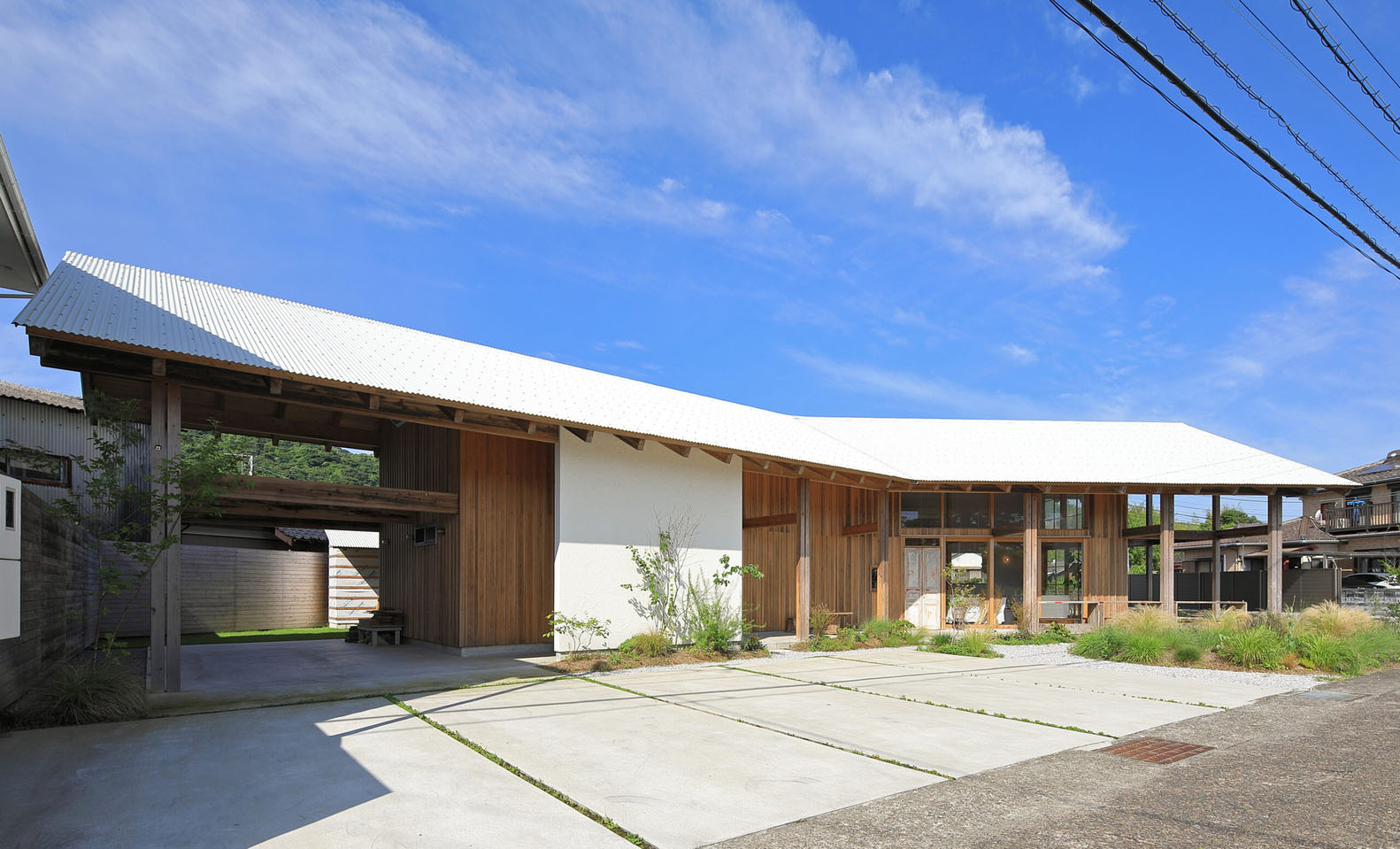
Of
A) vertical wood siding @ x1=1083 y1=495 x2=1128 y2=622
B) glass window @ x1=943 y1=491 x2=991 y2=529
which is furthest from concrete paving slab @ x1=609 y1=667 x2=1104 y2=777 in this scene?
vertical wood siding @ x1=1083 y1=495 x2=1128 y2=622

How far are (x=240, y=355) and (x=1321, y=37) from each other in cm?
1029

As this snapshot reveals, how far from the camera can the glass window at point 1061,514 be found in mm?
18031

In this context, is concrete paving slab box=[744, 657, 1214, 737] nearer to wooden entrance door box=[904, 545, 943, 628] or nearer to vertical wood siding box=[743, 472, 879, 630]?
vertical wood siding box=[743, 472, 879, 630]

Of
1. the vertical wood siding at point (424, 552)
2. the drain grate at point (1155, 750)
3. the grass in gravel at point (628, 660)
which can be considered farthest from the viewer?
the vertical wood siding at point (424, 552)

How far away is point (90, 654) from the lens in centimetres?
1124

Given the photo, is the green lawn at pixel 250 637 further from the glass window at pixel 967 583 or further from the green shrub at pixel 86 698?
the glass window at pixel 967 583

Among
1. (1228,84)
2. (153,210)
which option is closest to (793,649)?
(1228,84)

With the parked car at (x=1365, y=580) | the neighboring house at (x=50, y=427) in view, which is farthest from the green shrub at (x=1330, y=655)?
the neighboring house at (x=50, y=427)

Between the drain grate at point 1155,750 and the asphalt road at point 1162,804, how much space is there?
0.34 feet

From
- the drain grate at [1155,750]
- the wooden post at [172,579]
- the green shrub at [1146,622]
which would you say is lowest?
the green shrub at [1146,622]

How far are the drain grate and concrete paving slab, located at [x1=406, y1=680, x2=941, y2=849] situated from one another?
Answer: 1832 mm

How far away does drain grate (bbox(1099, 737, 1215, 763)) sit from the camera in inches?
231

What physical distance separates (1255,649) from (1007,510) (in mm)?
6644

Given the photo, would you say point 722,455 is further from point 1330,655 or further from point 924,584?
point 1330,655
